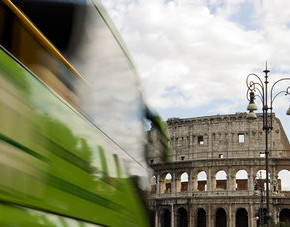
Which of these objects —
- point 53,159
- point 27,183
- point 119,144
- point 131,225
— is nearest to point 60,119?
point 53,159

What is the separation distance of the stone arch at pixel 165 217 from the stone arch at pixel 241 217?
6.57m

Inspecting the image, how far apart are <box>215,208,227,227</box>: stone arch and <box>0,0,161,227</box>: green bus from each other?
151 ft

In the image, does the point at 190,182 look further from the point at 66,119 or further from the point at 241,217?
the point at 66,119

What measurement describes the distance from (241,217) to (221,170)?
4405mm

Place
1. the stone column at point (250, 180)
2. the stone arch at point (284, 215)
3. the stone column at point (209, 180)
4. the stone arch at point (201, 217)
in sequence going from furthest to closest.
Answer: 1. the stone arch at point (201, 217)
2. the stone column at point (209, 180)
3. the stone column at point (250, 180)
4. the stone arch at point (284, 215)

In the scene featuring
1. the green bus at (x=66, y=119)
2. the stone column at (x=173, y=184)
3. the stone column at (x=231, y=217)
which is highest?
the stone column at (x=173, y=184)

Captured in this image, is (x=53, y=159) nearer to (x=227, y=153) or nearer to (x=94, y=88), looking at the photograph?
(x=94, y=88)

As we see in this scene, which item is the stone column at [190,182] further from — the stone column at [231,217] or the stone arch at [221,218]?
the stone column at [231,217]

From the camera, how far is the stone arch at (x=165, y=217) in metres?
52.2

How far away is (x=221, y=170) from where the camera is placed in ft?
164

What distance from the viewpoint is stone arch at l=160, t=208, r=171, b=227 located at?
52250 millimetres

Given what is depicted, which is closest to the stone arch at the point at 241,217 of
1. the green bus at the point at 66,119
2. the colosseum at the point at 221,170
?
the colosseum at the point at 221,170

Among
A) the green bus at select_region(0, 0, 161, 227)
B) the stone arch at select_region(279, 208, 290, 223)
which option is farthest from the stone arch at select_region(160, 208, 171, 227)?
the green bus at select_region(0, 0, 161, 227)

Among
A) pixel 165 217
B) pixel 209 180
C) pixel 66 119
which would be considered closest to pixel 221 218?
pixel 209 180
